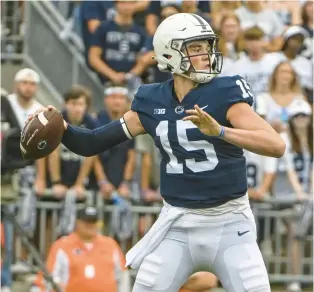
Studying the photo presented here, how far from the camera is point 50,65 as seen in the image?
11578mm

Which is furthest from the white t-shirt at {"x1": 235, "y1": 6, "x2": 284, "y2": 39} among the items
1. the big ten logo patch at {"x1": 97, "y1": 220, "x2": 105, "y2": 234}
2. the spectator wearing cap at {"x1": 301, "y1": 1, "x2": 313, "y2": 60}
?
the big ten logo patch at {"x1": 97, "y1": 220, "x2": 105, "y2": 234}

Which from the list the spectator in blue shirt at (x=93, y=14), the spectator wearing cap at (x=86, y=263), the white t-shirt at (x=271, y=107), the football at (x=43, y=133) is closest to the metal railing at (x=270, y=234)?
the spectator wearing cap at (x=86, y=263)

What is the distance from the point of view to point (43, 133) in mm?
6145

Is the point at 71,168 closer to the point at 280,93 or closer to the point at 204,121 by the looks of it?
the point at 280,93

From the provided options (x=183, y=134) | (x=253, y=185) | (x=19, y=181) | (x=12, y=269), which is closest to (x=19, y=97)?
(x=19, y=181)

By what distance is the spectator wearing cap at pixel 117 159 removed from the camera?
996cm

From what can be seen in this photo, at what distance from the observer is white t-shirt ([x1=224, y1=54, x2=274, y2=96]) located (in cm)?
1074

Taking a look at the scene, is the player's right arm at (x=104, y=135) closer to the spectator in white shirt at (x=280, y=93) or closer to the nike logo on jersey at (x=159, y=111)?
the nike logo on jersey at (x=159, y=111)

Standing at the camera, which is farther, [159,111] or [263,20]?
[263,20]

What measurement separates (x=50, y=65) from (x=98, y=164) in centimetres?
201

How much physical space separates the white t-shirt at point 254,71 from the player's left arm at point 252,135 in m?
4.85

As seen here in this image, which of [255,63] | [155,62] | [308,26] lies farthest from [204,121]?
[308,26]

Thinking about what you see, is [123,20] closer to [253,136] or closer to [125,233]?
[125,233]

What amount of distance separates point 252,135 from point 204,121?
10.6 inches
